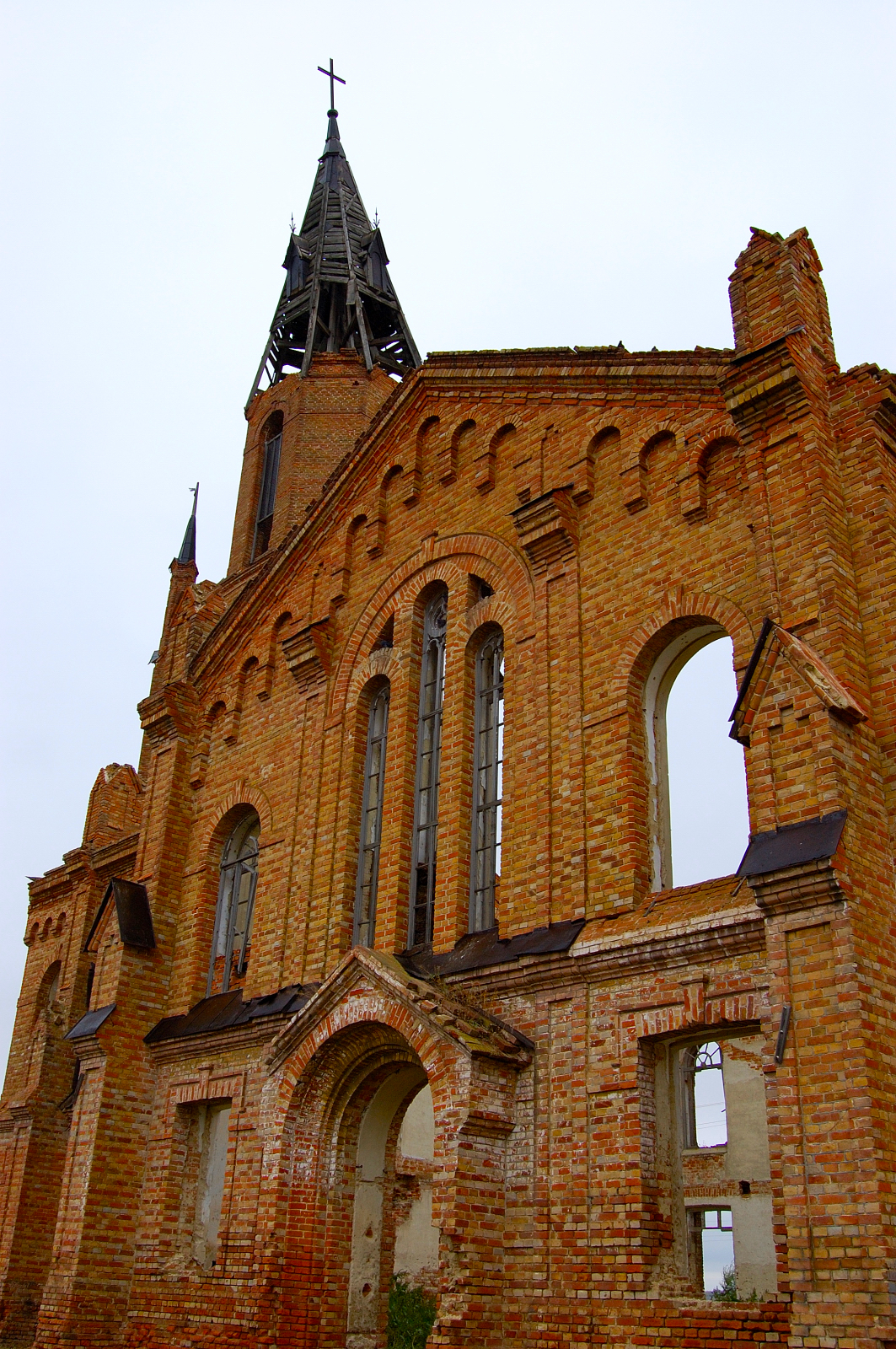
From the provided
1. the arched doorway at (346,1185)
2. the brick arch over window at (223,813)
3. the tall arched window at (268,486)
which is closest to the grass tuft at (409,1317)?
the arched doorway at (346,1185)

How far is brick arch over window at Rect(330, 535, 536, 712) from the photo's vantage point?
483 inches

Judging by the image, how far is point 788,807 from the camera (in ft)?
27.6

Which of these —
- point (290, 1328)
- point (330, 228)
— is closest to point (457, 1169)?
point (290, 1328)

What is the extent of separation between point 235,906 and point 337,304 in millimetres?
20087

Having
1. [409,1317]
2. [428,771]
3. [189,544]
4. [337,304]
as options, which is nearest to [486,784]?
[428,771]

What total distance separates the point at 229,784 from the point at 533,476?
6.07 meters

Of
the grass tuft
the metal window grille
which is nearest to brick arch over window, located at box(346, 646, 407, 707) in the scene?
the grass tuft

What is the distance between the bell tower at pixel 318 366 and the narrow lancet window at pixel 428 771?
11.6 metres

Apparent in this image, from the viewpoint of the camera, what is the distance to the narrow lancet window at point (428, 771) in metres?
12.4

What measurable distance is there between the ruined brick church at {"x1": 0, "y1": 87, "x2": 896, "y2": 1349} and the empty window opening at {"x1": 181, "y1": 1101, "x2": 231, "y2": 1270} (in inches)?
1.9

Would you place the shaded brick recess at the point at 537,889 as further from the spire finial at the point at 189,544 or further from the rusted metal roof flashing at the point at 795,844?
the spire finial at the point at 189,544

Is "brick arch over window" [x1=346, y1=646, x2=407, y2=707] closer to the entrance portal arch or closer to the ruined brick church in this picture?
the ruined brick church

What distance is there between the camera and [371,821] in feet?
44.4

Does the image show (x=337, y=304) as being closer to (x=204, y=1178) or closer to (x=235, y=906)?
(x=235, y=906)
